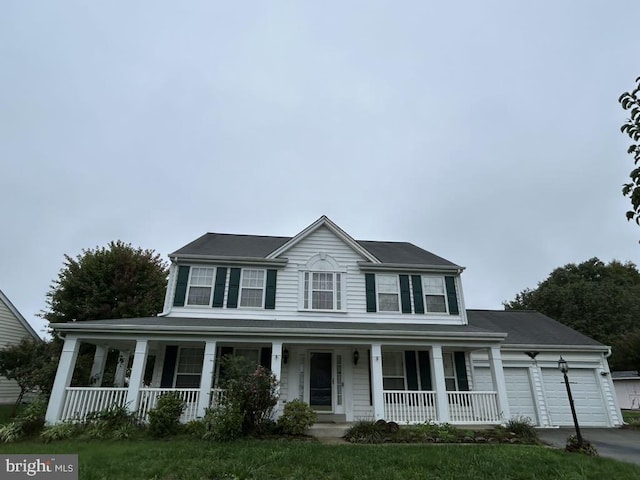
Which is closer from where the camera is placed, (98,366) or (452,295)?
(98,366)

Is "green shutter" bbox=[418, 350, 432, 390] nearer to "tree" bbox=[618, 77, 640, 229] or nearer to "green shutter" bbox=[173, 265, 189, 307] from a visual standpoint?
"green shutter" bbox=[173, 265, 189, 307]

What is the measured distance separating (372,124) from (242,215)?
1263 cm

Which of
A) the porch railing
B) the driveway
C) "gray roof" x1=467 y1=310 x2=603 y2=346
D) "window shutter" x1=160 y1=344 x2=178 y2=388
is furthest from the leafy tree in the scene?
"window shutter" x1=160 y1=344 x2=178 y2=388

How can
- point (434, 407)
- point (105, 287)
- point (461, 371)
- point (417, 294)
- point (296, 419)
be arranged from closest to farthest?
1. point (296, 419)
2. point (434, 407)
3. point (461, 371)
4. point (417, 294)
5. point (105, 287)

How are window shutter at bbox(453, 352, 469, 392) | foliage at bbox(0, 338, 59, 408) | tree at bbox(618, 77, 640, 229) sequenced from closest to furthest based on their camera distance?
tree at bbox(618, 77, 640, 229), window shutter at bbox(453, 352, 469, 392), foliage at bbox(0, 338, 59, 408)

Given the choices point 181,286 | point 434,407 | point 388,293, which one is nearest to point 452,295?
point 388,293

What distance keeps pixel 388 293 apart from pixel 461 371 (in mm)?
3685

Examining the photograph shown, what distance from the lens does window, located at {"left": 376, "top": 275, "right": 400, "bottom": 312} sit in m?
12.7

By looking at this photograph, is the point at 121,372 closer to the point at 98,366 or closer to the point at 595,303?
the point at 98,366

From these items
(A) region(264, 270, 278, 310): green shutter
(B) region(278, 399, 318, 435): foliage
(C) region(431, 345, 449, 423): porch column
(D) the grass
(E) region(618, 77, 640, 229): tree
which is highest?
(A) region(264, 270, 278, 310): green shutter

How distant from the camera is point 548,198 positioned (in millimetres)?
20266

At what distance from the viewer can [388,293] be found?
12.9 metres

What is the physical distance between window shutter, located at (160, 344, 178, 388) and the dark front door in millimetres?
4606

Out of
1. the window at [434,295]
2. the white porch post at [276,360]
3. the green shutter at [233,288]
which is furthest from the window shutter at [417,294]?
the green shutter at [233,288]
